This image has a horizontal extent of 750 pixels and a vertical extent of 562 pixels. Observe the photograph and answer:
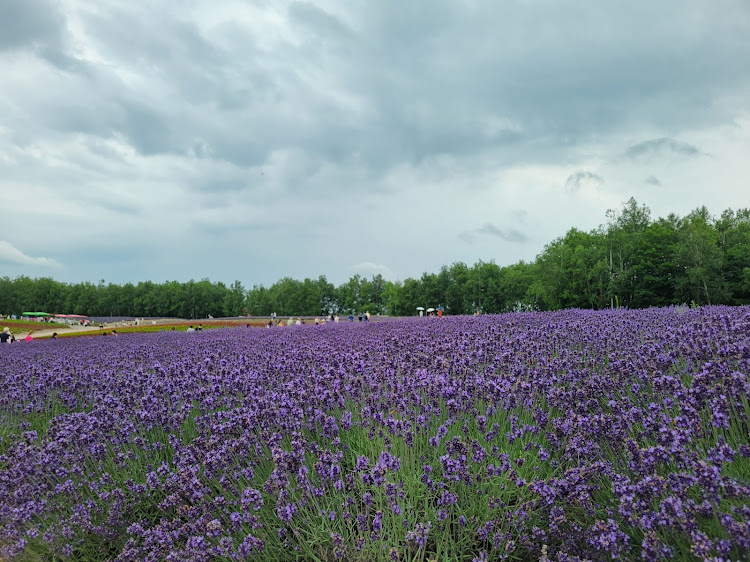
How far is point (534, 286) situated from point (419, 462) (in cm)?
4978

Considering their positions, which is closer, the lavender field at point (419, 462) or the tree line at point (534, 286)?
the lavender field at point (419, 462)

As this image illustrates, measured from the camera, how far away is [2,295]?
10269 centimetres

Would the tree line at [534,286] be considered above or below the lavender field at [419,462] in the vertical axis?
above

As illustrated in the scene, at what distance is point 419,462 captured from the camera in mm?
3543

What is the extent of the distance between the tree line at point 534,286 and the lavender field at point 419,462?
20.8 m

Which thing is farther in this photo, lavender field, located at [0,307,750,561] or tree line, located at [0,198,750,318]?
tree line, located at [0,198,750,318]

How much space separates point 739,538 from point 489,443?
6.10ft

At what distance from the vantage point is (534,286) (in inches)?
1987

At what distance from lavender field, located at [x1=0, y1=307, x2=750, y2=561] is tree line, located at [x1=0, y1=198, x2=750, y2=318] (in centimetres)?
2078

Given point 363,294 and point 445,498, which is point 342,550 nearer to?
point 445,498

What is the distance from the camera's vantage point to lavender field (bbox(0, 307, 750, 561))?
262cm

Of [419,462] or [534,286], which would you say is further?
[534,286]

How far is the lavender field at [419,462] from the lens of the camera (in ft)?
8.61

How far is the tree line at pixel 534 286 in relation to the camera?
42406 mm
